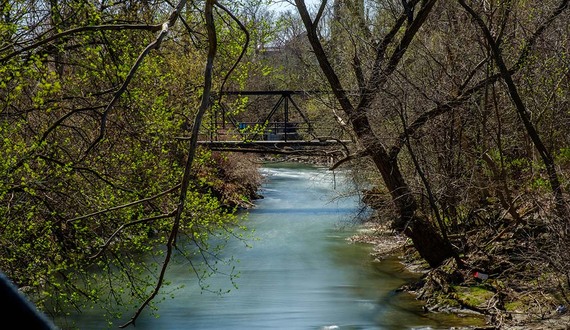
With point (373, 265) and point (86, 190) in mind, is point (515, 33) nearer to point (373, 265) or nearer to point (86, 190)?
point (373, 265)

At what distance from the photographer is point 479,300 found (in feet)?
41.1

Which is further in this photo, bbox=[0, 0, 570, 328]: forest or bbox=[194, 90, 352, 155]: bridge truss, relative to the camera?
bbox=[194, 90, 352, 155]: bridge truss

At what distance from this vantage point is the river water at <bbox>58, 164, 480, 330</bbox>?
12289mm

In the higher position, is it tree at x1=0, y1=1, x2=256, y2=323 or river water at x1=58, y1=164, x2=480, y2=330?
→ tree at x1=0, y1=1, x2=256, y2=323

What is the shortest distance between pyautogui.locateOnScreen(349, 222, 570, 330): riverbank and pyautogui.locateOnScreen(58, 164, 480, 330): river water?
33cm

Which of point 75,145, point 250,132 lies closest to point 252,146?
point 250,132

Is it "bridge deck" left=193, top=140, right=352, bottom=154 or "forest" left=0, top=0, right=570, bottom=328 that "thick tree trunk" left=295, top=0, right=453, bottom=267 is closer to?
"forest" left=0, top=0, right=570, bottom=328

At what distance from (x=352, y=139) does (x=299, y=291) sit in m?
3.50

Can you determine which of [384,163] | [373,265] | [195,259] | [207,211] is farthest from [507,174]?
[195,259]

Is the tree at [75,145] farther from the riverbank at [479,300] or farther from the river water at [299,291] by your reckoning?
the riverbank at [479,300]

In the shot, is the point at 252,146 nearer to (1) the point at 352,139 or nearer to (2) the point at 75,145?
(1) the point at 352,139

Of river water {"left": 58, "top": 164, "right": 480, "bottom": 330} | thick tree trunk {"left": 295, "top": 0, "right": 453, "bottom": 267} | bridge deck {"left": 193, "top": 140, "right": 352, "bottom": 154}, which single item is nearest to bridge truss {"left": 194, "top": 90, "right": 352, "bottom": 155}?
bridge deck {"left": 193, "top": 140, "right": 352, "bottom": 154}

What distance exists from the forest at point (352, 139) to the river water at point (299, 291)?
723 mm

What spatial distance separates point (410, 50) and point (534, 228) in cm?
461
